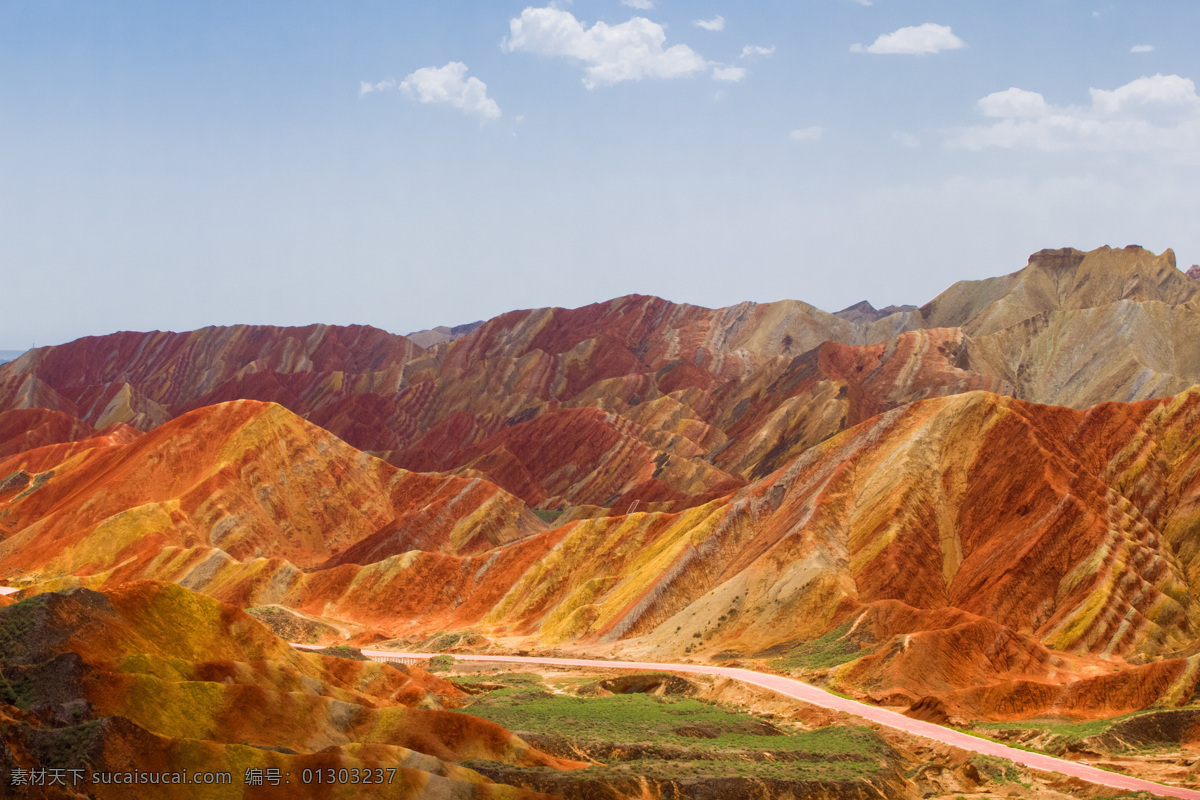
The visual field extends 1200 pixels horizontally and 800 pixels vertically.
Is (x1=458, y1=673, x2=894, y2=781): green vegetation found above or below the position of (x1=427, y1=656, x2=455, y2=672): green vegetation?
above

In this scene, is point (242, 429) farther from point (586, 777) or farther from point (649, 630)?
point (586, 777)

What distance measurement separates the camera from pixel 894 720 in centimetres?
5172

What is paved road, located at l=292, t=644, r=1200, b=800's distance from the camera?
4112 centimetres

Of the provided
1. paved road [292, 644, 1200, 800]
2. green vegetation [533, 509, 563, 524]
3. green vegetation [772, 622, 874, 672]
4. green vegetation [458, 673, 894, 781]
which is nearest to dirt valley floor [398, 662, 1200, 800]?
green vegetation [458, 673, 894, 781]

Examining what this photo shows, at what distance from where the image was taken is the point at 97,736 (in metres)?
29.7

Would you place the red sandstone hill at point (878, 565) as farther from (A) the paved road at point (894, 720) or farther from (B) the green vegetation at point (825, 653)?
(A) the paved road at point (894, 720)

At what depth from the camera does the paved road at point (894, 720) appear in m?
41.1

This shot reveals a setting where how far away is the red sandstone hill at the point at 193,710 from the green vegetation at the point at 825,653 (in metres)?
24.8

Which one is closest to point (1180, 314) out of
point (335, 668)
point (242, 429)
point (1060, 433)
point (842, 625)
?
point (1060, 433)

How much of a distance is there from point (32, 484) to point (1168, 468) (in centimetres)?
12370

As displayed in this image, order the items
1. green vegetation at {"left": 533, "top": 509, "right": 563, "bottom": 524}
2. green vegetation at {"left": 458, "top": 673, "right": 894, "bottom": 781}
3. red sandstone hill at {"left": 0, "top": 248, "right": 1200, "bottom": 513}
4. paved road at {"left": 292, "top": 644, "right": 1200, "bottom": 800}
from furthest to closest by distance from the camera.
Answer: red sandstone hill at {"left": 0, "top": 248, "right": 1200, "bottom": 513} < green vegetation at {"left": 533, "top": 509, "right": 563, "bottom": 524} < paved road at {"left": 292, "top": 644, "right": 1200, "bottom": 800} < green vegetation at {"left": 458, "top": 673, "right": 894, "bottom": 781}

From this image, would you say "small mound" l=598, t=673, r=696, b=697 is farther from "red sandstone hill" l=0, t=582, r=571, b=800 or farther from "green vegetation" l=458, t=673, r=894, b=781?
"red sandstone hill" l=0, t=582, r=571, b=800

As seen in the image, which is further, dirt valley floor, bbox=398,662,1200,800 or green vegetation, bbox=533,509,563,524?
green vegetation, bbox=533,509,563,524

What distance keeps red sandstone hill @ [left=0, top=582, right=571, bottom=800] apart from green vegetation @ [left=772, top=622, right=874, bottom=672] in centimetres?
2482
